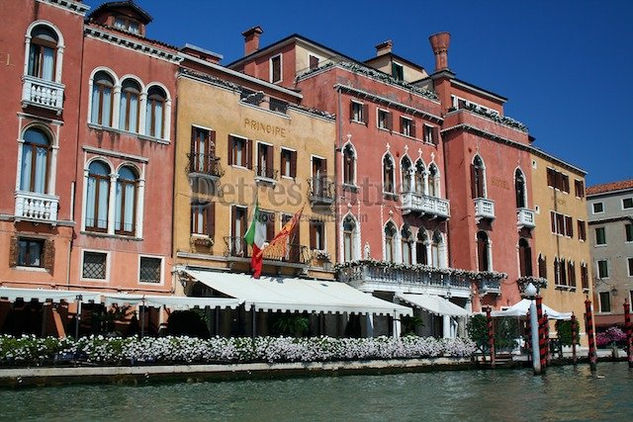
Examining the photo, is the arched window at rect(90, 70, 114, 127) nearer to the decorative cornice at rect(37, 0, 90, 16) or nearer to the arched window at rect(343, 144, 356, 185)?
the decorative cornice at rect(37, 0, 90, 16)

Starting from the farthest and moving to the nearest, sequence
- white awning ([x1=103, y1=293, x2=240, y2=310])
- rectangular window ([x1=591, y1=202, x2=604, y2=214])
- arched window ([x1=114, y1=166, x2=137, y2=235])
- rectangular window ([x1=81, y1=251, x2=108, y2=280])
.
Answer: rectangular window ([x1=591, y1=202, x2=604, y2=214]), arched window ([x1=114, y1=166, x2=137, y2=235]), rectangular window ([x1=81, y1=251, x2=108, y2=280]), white awning ([x1=103, y1=293, x2=240, y2=310])

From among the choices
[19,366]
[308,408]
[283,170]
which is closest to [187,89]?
[283,170]

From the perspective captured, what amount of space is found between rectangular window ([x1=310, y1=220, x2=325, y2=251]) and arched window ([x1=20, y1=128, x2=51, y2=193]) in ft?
35.4

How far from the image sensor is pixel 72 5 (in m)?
23.6

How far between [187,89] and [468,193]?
49.1 ft

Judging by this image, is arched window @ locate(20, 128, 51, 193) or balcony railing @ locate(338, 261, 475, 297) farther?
balcony railing @ locate(338, 261, 475, 297)

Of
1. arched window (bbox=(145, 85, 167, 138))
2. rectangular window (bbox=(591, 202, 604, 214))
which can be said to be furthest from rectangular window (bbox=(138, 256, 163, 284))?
rectangular window (bbox=(591, 202, 604, 214))

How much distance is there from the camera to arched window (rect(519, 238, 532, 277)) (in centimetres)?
3906

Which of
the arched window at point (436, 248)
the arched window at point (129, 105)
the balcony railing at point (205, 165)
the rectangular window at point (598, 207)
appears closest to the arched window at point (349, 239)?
the arched window at point (436, 248)

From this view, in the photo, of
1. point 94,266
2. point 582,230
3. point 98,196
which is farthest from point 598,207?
point 94,266

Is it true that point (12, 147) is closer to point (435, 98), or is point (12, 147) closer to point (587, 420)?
point (587, 420)

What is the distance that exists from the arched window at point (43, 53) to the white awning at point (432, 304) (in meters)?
15.4

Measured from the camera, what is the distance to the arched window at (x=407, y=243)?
111ft

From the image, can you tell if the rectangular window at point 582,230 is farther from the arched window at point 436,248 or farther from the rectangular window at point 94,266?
the rectangular window at point 94,266
